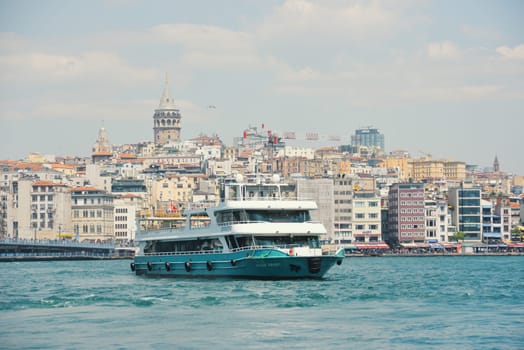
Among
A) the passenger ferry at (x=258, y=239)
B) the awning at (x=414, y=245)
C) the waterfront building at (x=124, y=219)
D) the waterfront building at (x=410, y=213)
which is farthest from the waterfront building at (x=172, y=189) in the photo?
the passenger ferry at (x=258, y=239)

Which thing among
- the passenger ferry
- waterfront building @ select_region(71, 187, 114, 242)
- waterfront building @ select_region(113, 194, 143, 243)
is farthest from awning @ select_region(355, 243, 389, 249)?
the passenger ferry

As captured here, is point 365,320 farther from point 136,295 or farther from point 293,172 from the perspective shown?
point 293,172

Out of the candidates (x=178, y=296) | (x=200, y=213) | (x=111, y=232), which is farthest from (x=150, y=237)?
(x=111, y=232)

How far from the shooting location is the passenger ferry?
52.6 meters

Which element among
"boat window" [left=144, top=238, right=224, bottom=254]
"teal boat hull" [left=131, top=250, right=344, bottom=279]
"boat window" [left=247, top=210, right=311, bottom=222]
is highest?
"boat window" [left=247, top=210, right=311, bottom=222]

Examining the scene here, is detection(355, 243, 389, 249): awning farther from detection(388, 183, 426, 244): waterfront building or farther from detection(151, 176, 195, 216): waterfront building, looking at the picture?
detection(151, 176, 195, 216): waterfront building

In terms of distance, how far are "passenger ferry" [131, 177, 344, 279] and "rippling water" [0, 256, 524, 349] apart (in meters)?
0.96

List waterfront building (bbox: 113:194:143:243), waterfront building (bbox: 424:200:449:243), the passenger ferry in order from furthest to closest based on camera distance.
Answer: waterfront building (bbox: 113:194:143:243) < waterfront building (bbox: 424:200:449:243) < the passenger ferry

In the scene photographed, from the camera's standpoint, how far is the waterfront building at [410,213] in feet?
456

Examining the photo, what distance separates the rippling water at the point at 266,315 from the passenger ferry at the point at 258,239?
38.0 inches

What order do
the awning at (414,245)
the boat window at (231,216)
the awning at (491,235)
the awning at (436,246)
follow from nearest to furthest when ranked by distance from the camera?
1. the boat window at (231,216)
2. the awning at (436,246)
3. the awning at (414,245)
4. the awning at (491,235)

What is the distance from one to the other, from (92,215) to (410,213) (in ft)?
128

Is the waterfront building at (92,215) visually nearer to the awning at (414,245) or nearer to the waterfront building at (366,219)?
the waterfront building at (366,219)

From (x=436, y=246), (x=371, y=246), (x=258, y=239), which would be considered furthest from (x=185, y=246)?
(x=436, y=246)
